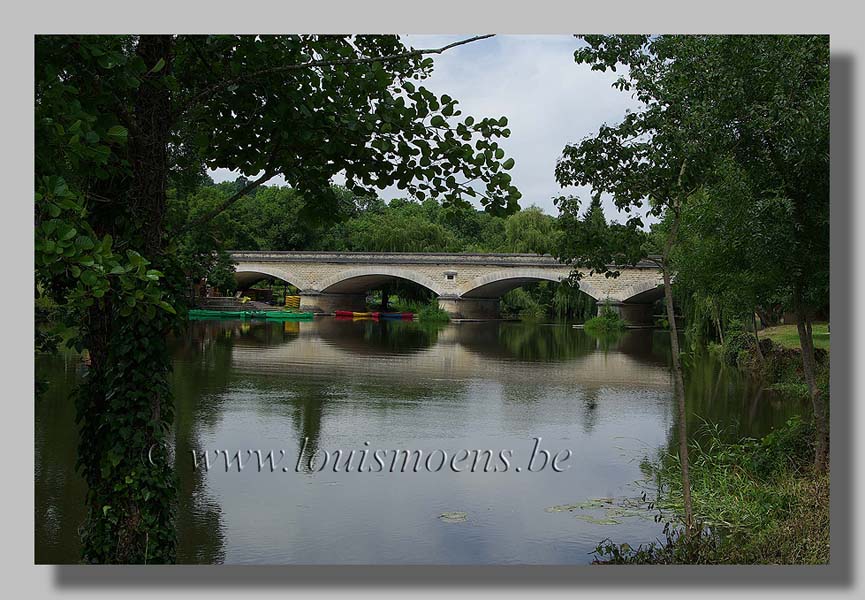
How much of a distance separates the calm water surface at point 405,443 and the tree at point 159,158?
154 cm

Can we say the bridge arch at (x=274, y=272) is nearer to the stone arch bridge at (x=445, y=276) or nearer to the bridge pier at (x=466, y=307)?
the stone arch bridge at (x=445, y=276)

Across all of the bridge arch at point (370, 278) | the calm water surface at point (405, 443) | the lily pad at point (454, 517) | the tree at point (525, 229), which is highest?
the tree at point (525, 229)

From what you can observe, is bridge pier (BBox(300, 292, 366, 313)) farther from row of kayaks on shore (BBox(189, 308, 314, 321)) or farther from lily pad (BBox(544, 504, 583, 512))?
lily pad (BBox(544, 504, 583, 512))

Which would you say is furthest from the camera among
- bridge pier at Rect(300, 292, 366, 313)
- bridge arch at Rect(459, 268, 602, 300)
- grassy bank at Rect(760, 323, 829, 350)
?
bridge pier at Rect(300, 292, 366, 313)

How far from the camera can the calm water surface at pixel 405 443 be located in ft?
21.6

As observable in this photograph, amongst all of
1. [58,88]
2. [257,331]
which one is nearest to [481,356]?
[257,331]

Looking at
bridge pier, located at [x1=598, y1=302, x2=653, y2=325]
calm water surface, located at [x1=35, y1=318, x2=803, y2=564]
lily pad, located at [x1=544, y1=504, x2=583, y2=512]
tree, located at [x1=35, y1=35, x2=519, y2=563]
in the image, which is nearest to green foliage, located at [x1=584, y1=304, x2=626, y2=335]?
bridge pier, located at [x1=598, y1=302, x2=653, y2=325]

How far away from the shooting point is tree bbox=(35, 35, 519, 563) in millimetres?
4387

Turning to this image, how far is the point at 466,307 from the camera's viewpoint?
3659cm

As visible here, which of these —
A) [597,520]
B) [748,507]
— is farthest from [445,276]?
[748,507]

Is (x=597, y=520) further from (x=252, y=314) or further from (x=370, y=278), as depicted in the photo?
(x=370, y=278)

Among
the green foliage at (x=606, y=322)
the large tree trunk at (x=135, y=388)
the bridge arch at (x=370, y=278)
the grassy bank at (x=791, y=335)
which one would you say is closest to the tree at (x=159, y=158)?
the large tree trunk at (x=135, y=388)

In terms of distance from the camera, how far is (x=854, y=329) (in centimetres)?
457

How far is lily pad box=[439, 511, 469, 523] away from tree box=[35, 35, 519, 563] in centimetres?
261
